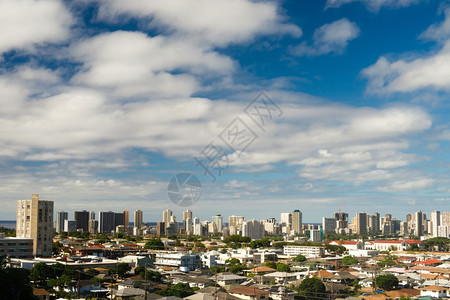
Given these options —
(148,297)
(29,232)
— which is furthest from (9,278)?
(29,232)

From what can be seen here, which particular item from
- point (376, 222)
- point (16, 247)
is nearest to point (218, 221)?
point (376, 222)

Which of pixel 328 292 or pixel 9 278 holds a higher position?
pixel 9 278

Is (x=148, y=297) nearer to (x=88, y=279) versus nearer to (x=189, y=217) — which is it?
(x=88, y=279)

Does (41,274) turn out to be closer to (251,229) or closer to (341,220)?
(251,229)

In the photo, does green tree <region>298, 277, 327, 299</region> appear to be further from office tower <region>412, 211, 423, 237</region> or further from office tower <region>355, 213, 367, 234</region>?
office tower <region>355, 213, 367, 234</region>

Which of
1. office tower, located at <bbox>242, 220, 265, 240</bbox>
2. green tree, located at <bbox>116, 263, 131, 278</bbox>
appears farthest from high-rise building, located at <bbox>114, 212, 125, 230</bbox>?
green tree, located at <bbox>116, 263, 131, 278</bbox>

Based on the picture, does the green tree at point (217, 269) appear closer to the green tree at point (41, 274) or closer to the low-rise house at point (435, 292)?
the green tree at point (41, 274)
